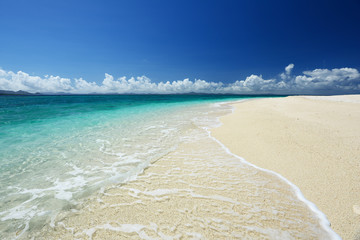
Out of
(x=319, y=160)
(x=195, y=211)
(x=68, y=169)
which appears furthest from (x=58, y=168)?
(x=319, y=160)

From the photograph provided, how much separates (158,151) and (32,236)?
3.96 metres

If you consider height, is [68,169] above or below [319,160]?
below

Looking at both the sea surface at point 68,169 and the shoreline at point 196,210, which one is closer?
the shoreline at point 196,210

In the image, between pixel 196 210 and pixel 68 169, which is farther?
pixel 68 169

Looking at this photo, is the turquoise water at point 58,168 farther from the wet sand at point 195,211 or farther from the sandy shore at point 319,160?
the sandy shore at point 319,160

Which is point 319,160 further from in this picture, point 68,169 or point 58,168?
point 58,168

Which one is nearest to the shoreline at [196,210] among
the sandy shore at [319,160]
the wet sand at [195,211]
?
the wet sand at [195,211]

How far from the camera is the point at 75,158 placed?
5.63m

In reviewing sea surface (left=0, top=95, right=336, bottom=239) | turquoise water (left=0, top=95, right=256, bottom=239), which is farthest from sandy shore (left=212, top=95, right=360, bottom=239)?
turquoise water (left=0, top=95, right=256, bottom=239)

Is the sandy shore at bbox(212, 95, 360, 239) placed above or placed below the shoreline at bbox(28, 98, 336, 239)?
above

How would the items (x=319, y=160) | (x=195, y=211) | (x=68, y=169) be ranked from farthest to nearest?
1. (x=68, y=169)
2. (x=319, y=160)
3. (x=195, y=211)

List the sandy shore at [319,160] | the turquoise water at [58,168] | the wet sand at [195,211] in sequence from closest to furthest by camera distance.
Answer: the wet sand at [195,211]
the sandy shore at [319,160]
the turquoise water at [58,168]

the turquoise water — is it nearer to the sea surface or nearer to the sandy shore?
the sea surface

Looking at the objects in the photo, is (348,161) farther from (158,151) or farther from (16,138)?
(16,138)
